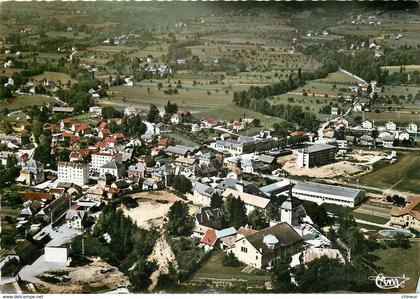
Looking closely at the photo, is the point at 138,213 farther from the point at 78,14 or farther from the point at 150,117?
the point at 78,14

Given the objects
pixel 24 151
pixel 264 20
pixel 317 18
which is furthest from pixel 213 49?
pixel 24 151

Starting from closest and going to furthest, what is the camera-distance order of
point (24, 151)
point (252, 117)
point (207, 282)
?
1. point (207, 282)
2. point (24, 151)
3. point (252, 117)

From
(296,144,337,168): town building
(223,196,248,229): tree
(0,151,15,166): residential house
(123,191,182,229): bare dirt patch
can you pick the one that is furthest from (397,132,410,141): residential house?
(0,151,15,166): residential house

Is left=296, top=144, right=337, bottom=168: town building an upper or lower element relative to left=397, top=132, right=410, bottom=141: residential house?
lower

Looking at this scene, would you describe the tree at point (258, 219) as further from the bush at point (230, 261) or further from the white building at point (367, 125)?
the white building at point (367, 125)

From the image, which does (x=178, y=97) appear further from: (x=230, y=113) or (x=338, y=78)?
(x=338, y=78)

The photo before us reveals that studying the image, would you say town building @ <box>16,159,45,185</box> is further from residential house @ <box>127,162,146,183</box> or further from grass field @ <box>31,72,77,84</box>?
grass field @ <box>31,72,77,84</box>

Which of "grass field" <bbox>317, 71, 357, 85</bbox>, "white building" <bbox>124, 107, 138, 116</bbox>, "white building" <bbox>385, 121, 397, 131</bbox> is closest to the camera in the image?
"white building" <bbox>124, 107, 138, 116</bbox>
